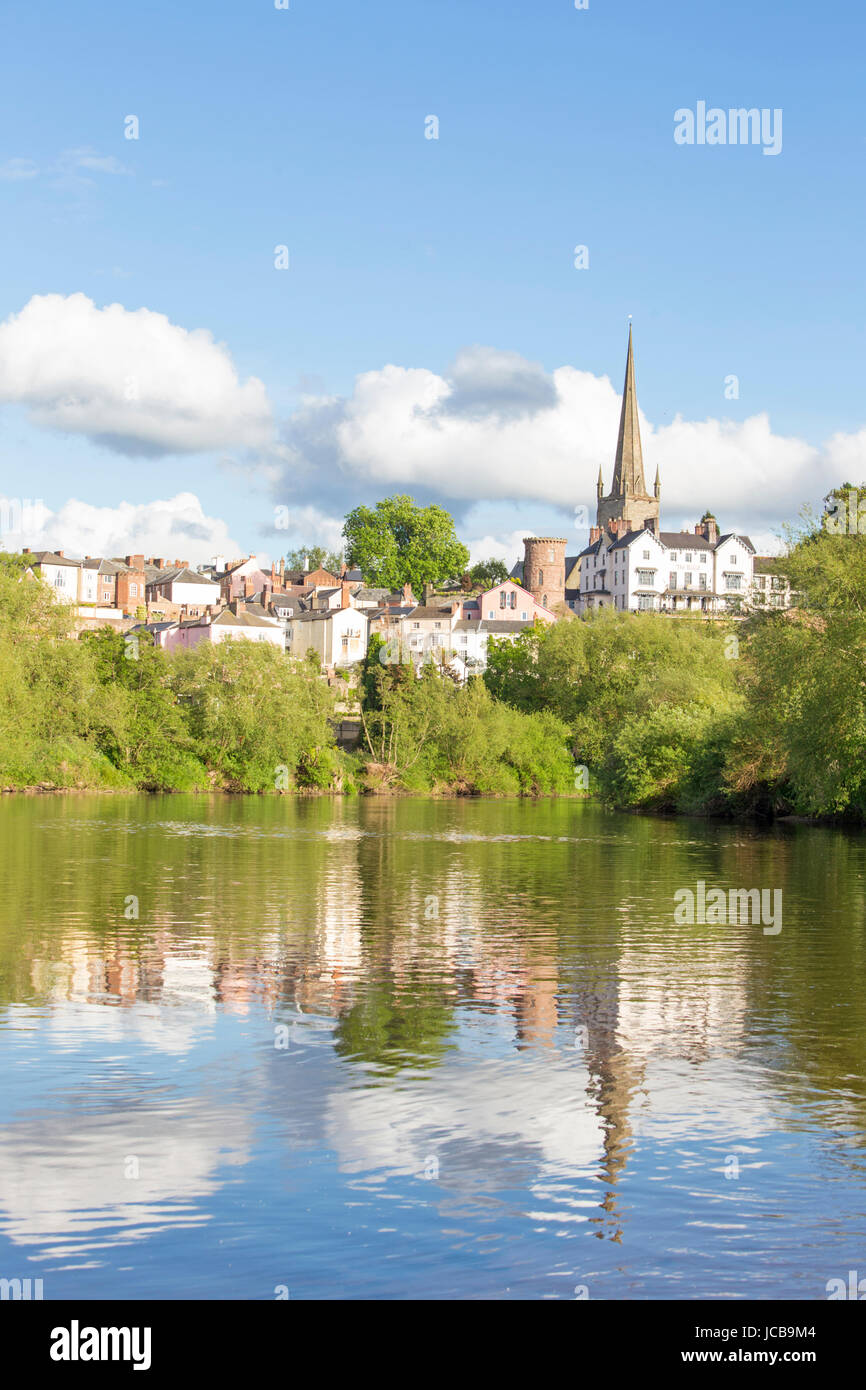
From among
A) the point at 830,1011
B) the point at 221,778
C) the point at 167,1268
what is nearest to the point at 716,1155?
the point at 167,1268

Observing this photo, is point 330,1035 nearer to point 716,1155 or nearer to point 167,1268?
point 716,1155

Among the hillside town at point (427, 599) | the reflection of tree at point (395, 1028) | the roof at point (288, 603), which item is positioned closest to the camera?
the reflection of tree at point (395, 1028)

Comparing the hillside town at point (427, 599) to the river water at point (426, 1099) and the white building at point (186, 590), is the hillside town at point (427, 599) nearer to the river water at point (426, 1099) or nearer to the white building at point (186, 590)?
the white building at point (186, 590)

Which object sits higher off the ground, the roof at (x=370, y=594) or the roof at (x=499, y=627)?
the roof at (x=370, y=594)

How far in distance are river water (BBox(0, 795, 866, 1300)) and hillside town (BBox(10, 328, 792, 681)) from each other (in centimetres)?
11911

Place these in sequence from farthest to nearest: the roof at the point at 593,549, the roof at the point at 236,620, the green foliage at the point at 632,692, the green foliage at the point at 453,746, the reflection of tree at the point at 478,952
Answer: the roof at the point at 593,549 < the roof at the point at 236,620 < the green foliage at the point at 453,746 < the green foliage at the point at 632,692 < the reflection of tree at the point at 478,952

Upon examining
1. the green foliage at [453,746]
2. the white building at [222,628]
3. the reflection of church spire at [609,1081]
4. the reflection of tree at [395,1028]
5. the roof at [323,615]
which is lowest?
the reflection of church spire at [609,1081]

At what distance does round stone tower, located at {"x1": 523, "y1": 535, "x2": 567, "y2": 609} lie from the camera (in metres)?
176

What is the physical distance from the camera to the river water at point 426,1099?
31.4 feet


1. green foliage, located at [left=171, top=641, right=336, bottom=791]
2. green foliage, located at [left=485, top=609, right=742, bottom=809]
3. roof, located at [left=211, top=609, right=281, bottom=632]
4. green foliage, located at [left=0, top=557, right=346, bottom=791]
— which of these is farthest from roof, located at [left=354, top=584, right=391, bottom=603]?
green foliage, located at [left=171, top=641, right=336, bottom=791]

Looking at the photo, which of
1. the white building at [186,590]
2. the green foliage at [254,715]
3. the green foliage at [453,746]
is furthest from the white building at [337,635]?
the green foliage at [254,715]

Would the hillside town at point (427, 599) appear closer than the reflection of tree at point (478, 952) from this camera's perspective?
No

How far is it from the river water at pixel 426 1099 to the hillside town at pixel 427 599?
11911 cm
